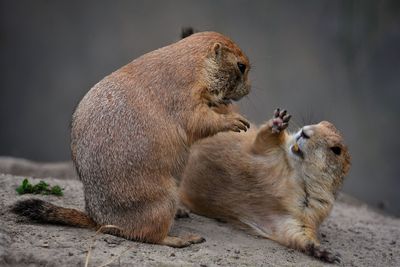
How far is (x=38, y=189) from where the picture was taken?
20.4ft

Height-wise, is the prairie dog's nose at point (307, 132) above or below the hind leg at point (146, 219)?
above

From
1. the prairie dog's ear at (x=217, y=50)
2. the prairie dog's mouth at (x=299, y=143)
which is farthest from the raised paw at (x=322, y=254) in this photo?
the prairie dog's ear at (x=217, y=50)

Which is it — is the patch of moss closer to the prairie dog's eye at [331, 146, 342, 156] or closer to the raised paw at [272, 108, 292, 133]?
the raised paw at [272, 108, 292, 133]

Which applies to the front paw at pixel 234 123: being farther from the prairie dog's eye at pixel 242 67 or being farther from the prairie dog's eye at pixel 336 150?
the prairie dog's eye at pixel 336 150

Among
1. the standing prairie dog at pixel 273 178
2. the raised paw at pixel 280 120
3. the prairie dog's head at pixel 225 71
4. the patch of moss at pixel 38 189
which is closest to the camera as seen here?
the prairie dog's head at pixel 225 71

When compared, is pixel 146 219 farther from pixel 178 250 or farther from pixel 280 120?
pixel 280 120

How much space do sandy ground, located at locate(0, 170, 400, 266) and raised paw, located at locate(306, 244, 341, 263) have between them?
0.19 ft

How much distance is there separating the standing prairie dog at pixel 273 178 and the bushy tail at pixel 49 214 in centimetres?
135

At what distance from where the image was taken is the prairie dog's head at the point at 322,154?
598cm

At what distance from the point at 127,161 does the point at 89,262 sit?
794mm

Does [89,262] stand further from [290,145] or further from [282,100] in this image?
[282,100]

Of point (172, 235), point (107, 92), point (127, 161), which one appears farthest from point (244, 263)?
point (107, 92)

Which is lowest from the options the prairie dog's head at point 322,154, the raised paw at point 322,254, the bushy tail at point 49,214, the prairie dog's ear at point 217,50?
the raised paw at point 322,254

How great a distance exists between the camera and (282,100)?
9.64 m
